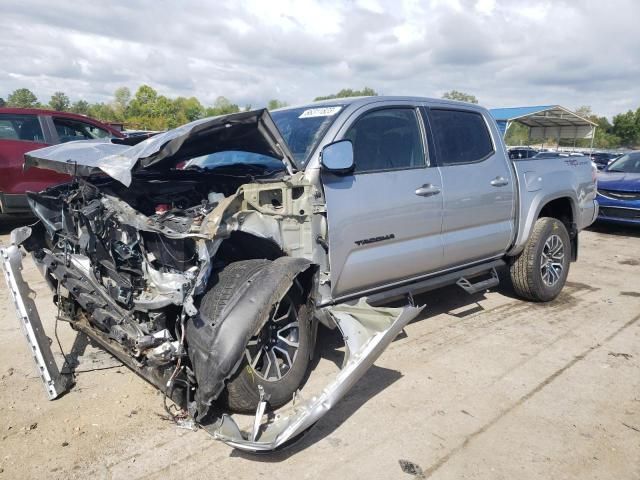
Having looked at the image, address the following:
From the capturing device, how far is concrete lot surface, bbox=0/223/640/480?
2748mm

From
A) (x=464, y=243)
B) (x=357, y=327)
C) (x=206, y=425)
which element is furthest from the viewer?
(x=464, y=243)

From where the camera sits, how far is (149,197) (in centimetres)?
375

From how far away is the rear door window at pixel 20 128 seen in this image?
7.85m

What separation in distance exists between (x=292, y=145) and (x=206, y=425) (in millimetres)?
2013

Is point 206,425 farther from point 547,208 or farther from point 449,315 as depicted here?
point 547,208

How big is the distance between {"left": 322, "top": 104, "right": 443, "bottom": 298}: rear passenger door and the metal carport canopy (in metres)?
17.0

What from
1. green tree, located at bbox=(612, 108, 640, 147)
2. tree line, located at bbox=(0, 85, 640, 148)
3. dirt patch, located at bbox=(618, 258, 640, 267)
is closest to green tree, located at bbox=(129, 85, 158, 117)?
tree line, located at bbox=(0, 85, 640, 148)

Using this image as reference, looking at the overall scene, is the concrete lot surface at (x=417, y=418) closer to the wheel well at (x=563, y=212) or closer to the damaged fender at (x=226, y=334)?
the damaged fender at (x=226, y=334)

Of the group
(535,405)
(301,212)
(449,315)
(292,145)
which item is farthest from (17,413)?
(449,315)

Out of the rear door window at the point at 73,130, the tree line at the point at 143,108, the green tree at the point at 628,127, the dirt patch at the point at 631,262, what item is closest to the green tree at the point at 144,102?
the tree line at the point at 143,108

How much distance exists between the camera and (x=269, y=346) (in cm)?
319

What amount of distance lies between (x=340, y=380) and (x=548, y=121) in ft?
77.0

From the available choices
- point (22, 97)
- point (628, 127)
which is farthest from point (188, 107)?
point (628, 127)

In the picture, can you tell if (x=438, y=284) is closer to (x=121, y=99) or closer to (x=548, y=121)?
(x=548, y=121)
